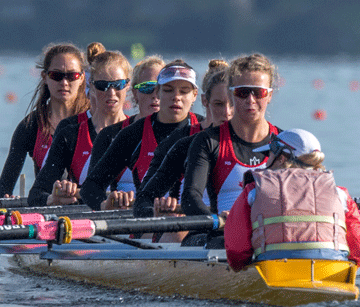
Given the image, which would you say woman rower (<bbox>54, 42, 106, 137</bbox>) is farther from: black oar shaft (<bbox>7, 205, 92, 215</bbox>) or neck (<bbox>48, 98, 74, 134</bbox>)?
black oar shaft (<bbox>7, 205, 92, 215</bbox>)

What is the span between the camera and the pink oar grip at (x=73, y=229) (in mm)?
4926

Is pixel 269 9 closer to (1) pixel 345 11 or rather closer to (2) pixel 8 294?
(1) pixel 345 11

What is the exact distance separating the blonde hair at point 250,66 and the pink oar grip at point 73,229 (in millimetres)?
1552

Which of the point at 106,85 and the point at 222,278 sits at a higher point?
the point at 106,85

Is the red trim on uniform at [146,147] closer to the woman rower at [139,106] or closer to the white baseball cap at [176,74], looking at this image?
the woman rower at [139,106]

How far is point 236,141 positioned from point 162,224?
91 centimetres

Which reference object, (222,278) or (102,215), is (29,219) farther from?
(222,278)

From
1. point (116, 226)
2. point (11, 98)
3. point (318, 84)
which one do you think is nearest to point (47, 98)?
point (116, 226)

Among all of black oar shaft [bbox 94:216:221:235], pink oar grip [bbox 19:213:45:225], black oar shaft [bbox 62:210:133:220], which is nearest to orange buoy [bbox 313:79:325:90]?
black oar shaft [bbox 62:210:133:220]

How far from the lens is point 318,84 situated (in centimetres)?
5369

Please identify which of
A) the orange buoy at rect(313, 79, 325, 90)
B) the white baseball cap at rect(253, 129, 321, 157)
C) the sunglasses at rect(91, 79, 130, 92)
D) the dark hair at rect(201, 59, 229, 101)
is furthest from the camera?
the orange buoy at rect(313, 79, 325, 90)

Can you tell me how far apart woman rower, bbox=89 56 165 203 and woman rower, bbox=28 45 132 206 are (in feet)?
0.45

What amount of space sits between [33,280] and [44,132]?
243 centimetres

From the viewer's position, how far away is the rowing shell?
4.35 m
